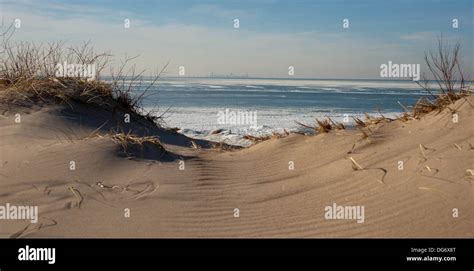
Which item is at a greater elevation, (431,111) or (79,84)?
(79,84)

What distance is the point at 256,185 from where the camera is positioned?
475cm

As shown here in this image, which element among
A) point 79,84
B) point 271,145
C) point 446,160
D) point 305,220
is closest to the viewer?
point 305,220

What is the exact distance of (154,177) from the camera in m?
4.79

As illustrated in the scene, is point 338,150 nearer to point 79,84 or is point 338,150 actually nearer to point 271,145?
point 271,145

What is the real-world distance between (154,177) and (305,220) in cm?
165

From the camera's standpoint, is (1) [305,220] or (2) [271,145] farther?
(2) [271,145]

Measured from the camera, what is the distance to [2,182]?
4.44 m

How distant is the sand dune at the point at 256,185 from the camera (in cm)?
356

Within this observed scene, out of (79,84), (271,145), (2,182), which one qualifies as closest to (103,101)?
(79,84)

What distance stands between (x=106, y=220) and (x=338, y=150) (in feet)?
7.93

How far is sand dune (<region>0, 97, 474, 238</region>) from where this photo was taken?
Answer: 3.56 meters
